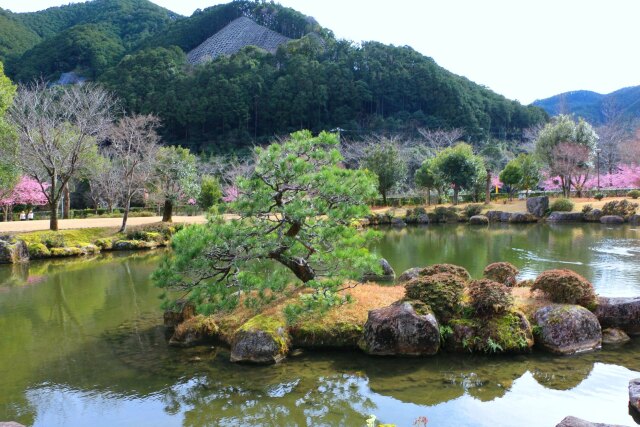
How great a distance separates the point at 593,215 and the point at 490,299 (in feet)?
84.1

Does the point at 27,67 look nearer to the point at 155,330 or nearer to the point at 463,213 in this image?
the point at 463,213

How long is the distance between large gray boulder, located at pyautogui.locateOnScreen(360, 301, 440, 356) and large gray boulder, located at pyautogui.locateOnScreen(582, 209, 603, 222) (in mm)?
26012

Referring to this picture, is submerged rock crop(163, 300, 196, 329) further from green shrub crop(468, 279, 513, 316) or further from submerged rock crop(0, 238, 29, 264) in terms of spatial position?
submerged rock crop(0, 238, 29, 264)

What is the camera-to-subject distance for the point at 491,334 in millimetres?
7250

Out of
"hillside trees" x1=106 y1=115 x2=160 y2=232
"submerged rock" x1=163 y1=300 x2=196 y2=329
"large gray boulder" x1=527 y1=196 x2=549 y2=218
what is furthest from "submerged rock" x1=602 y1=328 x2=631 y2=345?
"large gray boulder" x1=527 y1=196 x2=549 y2=218

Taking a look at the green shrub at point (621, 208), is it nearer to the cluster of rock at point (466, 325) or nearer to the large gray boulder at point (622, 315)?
the large gray boulder at point (622, 315)

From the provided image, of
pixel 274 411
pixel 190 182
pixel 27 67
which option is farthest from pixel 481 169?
pixel 27 67

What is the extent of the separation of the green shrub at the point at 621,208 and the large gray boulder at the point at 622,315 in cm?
2334

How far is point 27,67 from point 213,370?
269 ft

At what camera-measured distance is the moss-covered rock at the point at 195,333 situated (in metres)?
8.27

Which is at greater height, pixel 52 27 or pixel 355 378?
pixel 52 27

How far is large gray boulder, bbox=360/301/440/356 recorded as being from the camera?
716 cm

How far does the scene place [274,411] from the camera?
569 cm

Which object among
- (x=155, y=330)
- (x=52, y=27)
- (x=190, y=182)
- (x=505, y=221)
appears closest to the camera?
(x=155, y=330)
